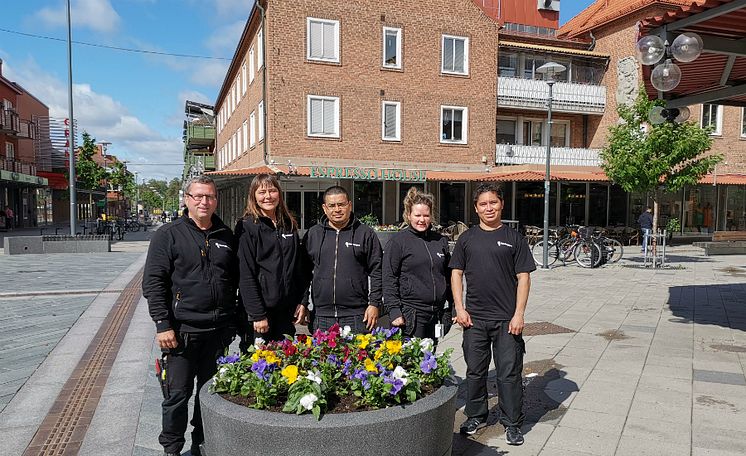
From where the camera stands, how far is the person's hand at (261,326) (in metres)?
3.72

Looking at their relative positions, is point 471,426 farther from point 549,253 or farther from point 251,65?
point 251,65

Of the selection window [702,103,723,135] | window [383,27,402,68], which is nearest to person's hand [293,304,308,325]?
window [383,27,402,68]

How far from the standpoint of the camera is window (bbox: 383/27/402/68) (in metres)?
22.8

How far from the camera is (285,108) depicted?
69.6ft

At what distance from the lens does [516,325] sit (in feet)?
12.9

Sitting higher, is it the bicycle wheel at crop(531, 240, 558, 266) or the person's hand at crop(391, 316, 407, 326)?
the person's hand at crop(391, 316, 407, 326)

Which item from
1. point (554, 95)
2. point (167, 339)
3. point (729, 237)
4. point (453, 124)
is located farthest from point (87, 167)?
point (167, 339)

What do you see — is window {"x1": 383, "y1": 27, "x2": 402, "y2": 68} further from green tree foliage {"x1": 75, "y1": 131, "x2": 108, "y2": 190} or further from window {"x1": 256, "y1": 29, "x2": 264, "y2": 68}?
green tree foliage {"x1": 75, "y1": 131, "x2": 108, "y2": 190}

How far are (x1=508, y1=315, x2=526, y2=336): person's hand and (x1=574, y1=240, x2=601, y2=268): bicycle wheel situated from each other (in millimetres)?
12817

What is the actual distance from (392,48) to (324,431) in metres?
22.2

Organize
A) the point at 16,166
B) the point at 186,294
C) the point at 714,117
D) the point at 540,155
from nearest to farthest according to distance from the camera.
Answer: the point at 186,294 → the point at 540,155 → the point at 714,117 → the point at 16,166

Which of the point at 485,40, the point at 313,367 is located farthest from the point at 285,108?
the point at 313,367

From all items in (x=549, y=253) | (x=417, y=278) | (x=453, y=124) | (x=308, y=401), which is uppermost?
(x=453, y=124)

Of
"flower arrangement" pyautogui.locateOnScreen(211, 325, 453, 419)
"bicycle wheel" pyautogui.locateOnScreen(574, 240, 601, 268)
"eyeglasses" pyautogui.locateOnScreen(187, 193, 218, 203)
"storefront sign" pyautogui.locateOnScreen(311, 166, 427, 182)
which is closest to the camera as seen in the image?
"flower arrangement" pyautogui.locateOnScreen(211, 325, 453, 419)
